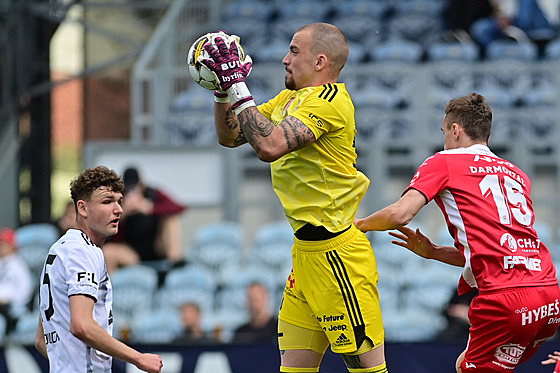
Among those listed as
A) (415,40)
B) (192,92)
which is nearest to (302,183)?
(192,92)

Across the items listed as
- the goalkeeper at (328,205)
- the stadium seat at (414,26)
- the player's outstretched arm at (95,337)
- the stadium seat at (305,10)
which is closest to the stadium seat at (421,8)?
the stadium seat at (414,26)

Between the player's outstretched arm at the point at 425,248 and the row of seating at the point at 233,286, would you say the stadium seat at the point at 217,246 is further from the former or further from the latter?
the player's outstretched arm at the point at 425,248

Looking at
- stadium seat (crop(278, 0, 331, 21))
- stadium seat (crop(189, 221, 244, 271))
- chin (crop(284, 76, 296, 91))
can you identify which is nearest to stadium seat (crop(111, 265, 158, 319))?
stadium seat (crop(189, 221, 244, 271))

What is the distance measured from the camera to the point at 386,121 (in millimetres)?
10273

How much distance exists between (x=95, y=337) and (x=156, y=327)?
5294mm

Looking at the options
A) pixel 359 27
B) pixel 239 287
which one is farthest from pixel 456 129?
pixel 359 27

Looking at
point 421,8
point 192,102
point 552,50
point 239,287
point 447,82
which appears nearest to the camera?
point 239,287

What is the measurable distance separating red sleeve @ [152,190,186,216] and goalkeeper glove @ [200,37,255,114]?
557 cm

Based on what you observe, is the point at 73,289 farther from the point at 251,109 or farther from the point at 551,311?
the point at 551,311

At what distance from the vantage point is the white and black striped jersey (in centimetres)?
369

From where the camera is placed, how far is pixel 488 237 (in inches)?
161

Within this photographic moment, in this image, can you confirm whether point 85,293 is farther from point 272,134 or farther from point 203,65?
point 203,65

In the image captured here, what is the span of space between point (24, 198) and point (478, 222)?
9610mm

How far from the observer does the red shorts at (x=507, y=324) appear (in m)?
4.04
